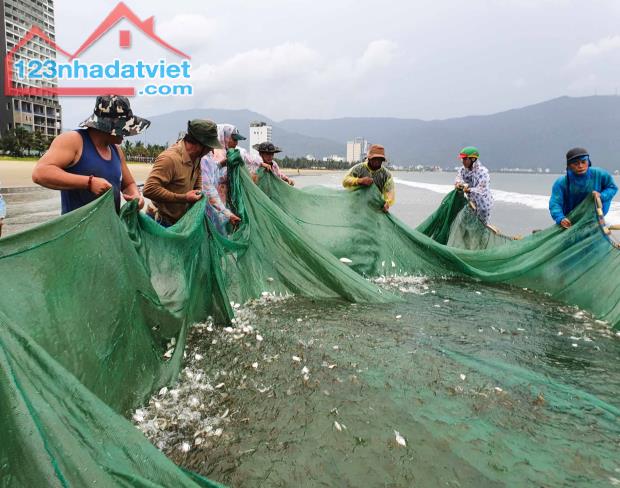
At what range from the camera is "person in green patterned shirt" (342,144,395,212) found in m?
6.61

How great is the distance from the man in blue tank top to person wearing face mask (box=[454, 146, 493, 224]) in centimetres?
571

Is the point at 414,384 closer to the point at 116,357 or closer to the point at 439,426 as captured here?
the point at 439,426

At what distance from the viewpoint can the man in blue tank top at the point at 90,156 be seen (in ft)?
8.91

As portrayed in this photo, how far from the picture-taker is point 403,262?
625 cm

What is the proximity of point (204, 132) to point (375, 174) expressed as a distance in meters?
3.45

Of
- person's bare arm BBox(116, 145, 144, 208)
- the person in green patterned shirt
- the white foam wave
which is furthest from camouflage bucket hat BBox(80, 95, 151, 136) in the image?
the white foam wave

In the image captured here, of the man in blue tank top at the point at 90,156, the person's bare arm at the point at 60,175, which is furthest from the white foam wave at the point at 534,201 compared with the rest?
the person's bare arm at the point at 60,175

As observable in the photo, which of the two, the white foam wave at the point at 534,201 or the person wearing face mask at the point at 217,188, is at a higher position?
the person wearing face mask at the point at 217,188

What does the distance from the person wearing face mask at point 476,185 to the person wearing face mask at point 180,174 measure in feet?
15.8

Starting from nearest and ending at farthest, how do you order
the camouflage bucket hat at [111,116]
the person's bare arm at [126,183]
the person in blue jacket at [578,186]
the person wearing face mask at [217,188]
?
the camouflage bucket hat at [111,116] < the person's bare arm at [126,183] < the person wearing face mask at [217,188] < the person in blue jacket at [578,186]

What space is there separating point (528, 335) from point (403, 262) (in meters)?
2.29

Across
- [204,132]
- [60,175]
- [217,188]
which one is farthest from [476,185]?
[60,175]

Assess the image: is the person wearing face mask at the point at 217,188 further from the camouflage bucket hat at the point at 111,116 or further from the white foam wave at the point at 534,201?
the white foam wave at the point at 534,201

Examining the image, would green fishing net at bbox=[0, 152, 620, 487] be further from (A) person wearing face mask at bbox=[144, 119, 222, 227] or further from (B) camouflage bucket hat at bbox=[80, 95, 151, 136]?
(B) camouflage bucket hat at bbox=[80, 95, 151, 136]
